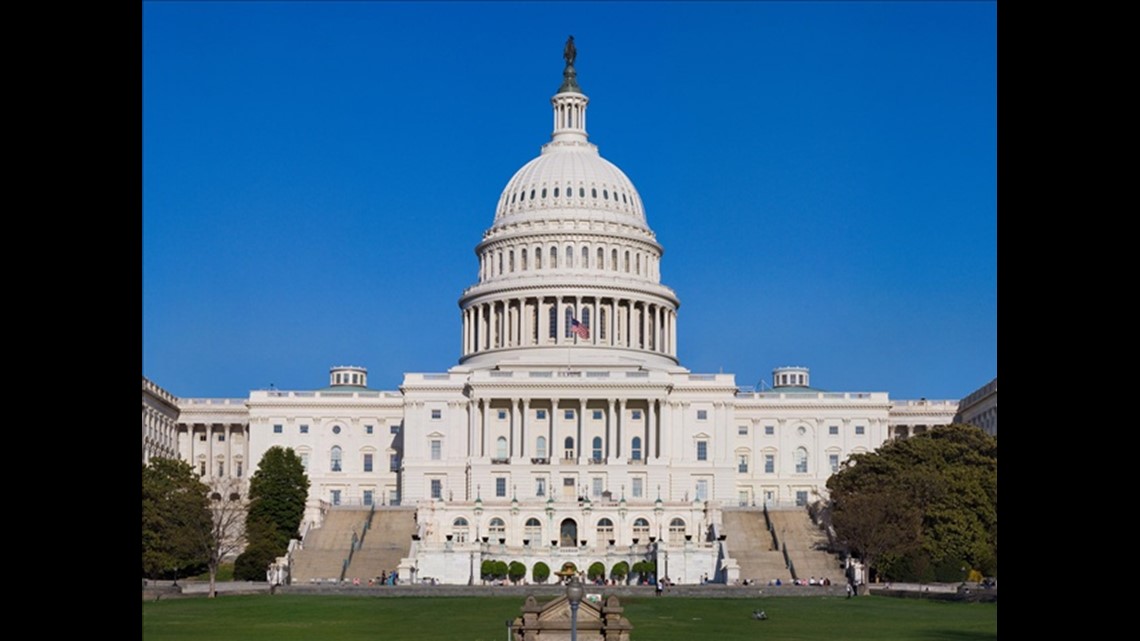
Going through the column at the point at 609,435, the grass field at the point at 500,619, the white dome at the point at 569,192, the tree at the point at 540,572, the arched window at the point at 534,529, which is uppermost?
the white dome at the point at 569,192

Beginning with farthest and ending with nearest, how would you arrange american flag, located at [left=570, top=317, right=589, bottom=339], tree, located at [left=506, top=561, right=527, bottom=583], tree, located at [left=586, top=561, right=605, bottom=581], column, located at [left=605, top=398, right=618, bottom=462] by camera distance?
american flag, located at [left=570, top=317, right=589, bottom=339] → column, located at [left=605, top=398, right=618, bottom=462] → tree, located at [left=586, top=561, right=605, bottom=581] → tree, located at [left=506, top=561, right=527, bottom=583]

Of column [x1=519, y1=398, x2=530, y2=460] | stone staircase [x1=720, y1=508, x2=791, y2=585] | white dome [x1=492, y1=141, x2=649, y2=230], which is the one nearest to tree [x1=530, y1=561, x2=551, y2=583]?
stone staircase [x1=720, y1=508, x2=791, y2=585]

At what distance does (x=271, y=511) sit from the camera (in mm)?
121562

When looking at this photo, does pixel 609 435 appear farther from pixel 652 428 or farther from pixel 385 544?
pixel 385 544

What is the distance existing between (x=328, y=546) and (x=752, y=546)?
1143 inches

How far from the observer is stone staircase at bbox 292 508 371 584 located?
111m

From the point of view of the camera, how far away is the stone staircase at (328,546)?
111m

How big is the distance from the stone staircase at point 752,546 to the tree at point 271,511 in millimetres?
30051

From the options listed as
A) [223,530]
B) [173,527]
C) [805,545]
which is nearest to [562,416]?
[805,545]

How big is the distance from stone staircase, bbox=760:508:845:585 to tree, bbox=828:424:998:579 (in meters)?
2.55

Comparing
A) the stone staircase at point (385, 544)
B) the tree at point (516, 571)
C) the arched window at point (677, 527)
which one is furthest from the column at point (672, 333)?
the tree at point (516, 571)

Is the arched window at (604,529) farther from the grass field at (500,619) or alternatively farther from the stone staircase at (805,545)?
the grass field at (500,619)

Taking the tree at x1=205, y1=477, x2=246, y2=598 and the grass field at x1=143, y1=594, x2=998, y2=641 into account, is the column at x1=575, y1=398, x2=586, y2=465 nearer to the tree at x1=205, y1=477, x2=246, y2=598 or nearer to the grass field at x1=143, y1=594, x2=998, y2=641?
the tree at x1=205, y1=477, x2=246, y2=598
